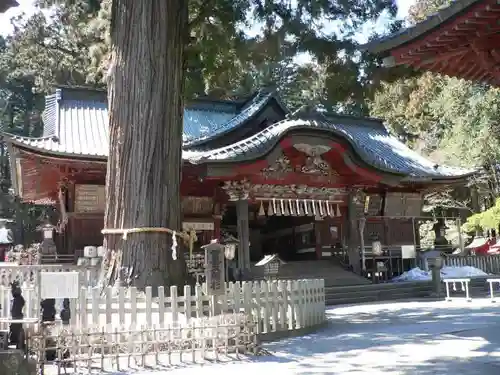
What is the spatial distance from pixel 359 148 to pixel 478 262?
279 inches

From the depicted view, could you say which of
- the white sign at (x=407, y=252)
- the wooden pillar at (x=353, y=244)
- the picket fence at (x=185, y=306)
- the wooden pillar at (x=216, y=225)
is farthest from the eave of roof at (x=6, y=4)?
the white sign at (x=407, y=252)

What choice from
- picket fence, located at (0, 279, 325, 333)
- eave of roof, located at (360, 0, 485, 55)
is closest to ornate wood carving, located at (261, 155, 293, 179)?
picket fence, located at (0, 279, 325, 333)

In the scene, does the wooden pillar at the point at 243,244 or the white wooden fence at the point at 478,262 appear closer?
the wooden pillar at the point at 243,244

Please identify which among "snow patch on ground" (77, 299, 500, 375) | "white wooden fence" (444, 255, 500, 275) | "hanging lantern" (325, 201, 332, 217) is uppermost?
"hanging lantern" (325, 201, 332, 217)

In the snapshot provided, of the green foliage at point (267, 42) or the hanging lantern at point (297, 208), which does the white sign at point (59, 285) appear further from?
the hanging lantern at point (297, 208)

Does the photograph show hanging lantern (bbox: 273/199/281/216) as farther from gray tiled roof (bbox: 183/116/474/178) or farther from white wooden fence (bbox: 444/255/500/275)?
white wooden fence (bbox: 444/255/500/275)

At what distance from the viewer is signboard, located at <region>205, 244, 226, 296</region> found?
8398 millimetres

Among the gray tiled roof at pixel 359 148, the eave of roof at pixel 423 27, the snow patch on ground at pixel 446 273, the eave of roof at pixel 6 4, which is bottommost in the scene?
the snow patch on ground at pixel 446 273

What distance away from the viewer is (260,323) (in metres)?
8.87

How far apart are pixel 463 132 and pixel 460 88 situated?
201 cm

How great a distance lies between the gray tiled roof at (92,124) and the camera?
54.2ft

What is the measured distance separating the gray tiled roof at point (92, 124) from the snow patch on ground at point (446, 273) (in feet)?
25.9

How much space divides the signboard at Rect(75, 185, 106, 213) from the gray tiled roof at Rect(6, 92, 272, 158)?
1.06 m

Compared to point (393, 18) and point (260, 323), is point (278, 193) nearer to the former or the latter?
point (393, 18)
